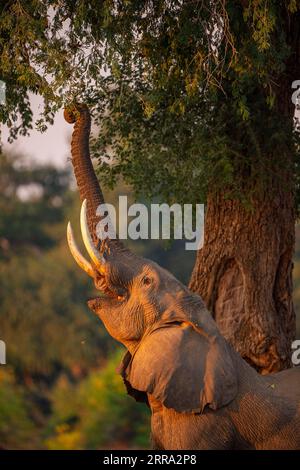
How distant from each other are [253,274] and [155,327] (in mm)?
2606

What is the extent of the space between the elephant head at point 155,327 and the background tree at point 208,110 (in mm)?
1580

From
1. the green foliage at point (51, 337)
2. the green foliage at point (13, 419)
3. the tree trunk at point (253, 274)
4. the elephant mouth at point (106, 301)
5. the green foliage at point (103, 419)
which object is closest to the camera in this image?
the elephant mouth at point (106, 301)

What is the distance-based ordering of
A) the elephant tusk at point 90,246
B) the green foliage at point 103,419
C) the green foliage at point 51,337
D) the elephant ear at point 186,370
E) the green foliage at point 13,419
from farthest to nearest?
the green foliage at point 13,419
the green foliage at point 51,337
the green foliage at point 103,419
the elephant tusk at point 90,246
the elephant ear at point 186,370

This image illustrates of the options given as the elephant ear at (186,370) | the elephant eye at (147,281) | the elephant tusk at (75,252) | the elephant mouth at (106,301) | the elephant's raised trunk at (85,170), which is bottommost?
the elephant ear at (186,370)

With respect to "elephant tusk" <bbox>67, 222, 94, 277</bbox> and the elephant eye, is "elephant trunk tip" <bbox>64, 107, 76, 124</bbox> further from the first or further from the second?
the elephant eye

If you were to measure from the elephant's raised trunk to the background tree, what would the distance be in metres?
0.44

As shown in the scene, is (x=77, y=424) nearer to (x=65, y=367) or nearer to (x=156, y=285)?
(x=65, y=367)

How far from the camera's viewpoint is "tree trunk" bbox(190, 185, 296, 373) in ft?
36.1

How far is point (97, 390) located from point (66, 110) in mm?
22828

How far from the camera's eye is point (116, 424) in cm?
3023

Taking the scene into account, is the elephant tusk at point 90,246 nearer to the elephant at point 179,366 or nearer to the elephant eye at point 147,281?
the elephant at point 179,366

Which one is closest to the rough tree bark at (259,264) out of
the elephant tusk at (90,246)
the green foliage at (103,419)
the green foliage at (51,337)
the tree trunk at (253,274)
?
the tree trunk at (253,274)

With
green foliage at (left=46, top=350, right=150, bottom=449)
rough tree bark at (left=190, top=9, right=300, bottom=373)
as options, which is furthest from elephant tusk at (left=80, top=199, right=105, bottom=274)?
green foliage at (left=46, top=350, right=150, bottom=449)

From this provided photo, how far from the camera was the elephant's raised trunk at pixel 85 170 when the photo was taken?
→ 8930 mm
